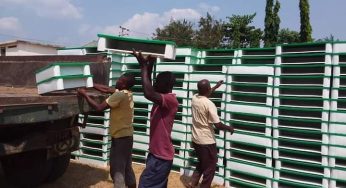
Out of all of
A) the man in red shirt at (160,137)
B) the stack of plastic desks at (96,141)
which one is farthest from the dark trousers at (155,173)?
the stack of plastic desks at (96,141)

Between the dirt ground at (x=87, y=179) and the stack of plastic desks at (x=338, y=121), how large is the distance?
1765mm

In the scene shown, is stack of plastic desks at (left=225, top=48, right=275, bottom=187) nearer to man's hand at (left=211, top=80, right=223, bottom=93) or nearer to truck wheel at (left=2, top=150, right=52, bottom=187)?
man's hand at (left=211, top=80, right=223, bottom=93)

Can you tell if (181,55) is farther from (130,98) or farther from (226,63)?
(130,98)

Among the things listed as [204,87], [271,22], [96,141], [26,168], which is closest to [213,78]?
[204,87]

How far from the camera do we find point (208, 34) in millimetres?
41969

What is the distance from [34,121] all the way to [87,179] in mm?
2573

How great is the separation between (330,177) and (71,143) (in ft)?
10.1

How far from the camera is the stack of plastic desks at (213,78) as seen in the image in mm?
6043

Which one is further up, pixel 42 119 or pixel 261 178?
pixel 42 119

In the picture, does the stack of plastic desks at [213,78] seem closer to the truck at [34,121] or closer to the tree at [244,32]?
the truck at [34,121]

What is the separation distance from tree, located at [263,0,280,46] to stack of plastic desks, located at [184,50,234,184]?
2686 cm

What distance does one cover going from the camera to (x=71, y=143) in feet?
16.0

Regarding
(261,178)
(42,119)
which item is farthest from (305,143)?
(42,119)

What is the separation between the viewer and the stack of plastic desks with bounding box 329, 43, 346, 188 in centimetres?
485
